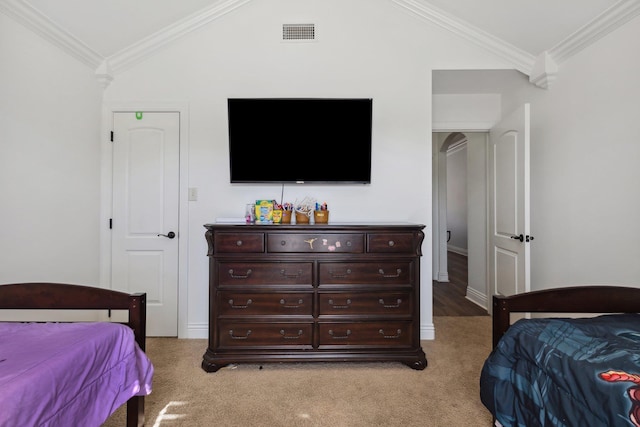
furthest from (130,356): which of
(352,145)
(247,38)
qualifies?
(247,38)

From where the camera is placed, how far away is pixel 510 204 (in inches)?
111

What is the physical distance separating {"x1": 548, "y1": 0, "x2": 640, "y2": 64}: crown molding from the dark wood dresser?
1829 mm

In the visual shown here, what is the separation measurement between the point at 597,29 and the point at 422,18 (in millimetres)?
1320

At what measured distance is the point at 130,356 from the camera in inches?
54.1

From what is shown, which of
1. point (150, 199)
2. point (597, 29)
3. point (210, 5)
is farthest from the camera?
point (150, 199)

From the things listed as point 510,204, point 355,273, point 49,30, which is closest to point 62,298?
point 355,273

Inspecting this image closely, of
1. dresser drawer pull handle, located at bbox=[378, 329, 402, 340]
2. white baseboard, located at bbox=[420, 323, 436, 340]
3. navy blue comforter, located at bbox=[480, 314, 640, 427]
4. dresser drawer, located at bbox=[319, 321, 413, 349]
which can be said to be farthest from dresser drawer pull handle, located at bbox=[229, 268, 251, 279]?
white baseboard, located at bbox=[420, 323, 436, 340]

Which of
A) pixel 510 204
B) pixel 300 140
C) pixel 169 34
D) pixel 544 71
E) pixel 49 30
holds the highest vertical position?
pixel 169 34

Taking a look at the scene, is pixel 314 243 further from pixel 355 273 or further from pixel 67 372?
pixel 67 372

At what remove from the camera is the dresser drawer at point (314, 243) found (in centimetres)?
227

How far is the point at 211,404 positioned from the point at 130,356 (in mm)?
748

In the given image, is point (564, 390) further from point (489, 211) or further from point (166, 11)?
point (166, 11)

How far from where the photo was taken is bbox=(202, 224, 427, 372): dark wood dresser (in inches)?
88.4

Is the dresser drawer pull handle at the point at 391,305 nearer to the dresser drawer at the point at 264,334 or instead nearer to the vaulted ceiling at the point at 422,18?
the dresser drawer at the point at 264,334
